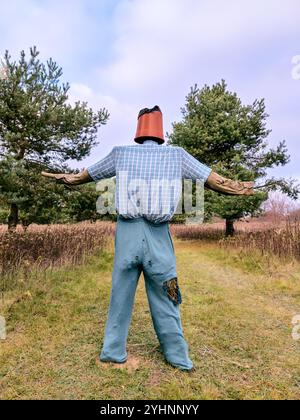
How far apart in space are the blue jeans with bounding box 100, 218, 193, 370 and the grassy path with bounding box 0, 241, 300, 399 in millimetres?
225

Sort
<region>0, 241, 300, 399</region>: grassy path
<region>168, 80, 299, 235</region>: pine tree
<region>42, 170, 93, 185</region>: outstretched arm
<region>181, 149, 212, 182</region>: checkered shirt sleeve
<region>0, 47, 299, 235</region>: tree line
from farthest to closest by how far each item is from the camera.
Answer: <region>168, 80, 299, 235</region>: pine tree
<region>0, 47, 299, 235</region>: tree line
<region>42, 170, 93, 185</region>: outstretched arm
<region>181, 149, 212, 182</region>: checkered shirt sleeve
<region>0, 241, 300, 399</region>: grassy path

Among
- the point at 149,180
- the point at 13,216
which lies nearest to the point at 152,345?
the point at 149,180

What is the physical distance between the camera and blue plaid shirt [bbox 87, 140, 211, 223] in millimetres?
2184

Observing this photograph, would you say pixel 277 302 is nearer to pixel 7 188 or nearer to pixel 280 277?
pixel 280 277

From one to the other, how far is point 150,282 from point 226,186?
94cm

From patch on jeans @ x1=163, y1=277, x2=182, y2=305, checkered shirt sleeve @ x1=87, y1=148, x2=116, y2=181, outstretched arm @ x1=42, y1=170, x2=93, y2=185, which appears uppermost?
checkered shirt sleeve @ x1=87, y1=148, x2=116, y2=181

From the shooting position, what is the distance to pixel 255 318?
3494 millimetres

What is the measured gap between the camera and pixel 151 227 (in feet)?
7.41

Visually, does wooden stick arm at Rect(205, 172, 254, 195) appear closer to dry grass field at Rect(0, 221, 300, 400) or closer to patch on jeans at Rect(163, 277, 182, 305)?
patch on jeans at Rect(163, 277, 182, 305)

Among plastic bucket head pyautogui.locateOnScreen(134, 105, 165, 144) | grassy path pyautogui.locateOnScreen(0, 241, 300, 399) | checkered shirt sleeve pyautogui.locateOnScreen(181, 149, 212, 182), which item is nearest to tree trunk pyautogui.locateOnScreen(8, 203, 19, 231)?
grassy path pyautogui.locateOnScreen(0, 241, 300, 399)

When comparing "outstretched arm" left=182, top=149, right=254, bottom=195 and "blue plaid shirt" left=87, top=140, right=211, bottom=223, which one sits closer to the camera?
"blue plaid shirt" left=87, top=140, right=211, bottom=223

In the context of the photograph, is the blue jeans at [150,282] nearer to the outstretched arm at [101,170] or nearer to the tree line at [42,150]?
the outstretched arm at [101,170]

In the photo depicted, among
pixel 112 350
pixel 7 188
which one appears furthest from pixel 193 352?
pixel 7 188
